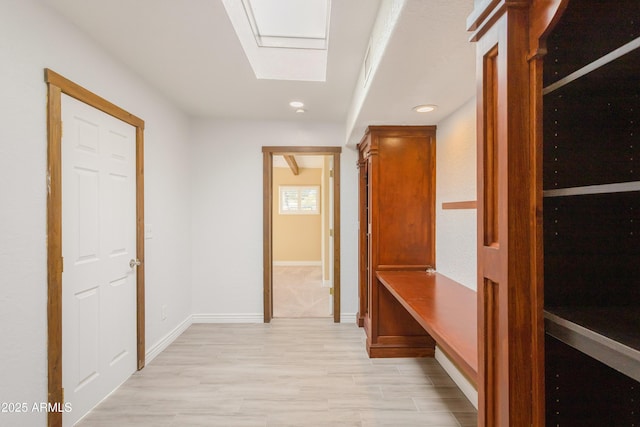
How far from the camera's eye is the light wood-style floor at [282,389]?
76.5 inches

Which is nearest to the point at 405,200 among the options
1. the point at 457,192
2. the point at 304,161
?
the point at 457,192

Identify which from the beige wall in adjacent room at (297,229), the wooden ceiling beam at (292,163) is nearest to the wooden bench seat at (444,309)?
the wooden ceiling beam at (292,163)

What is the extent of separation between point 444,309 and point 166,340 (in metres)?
2.66

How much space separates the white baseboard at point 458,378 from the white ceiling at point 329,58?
6.55 ft

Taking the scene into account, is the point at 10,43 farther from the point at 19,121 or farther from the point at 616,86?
the point at 616,86

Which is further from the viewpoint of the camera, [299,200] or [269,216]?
[299,200]

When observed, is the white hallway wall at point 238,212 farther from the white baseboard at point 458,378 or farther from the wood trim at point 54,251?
the wood trim at point 54,251

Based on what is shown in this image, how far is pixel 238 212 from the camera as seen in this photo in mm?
3643

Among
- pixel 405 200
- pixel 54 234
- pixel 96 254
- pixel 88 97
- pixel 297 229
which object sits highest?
pixel 88 97

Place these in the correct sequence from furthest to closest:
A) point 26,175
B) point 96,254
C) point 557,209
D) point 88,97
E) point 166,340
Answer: point 166,340 < point 96,254 < point 88,97 < point 26,175 < point 557,209

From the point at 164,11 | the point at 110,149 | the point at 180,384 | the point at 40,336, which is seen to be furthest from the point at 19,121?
the point at 180,384

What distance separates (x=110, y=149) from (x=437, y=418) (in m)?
2.88

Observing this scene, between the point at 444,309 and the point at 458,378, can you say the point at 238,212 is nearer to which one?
the point at 444,309

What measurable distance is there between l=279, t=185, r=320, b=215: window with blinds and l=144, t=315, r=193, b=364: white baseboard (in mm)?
4618
